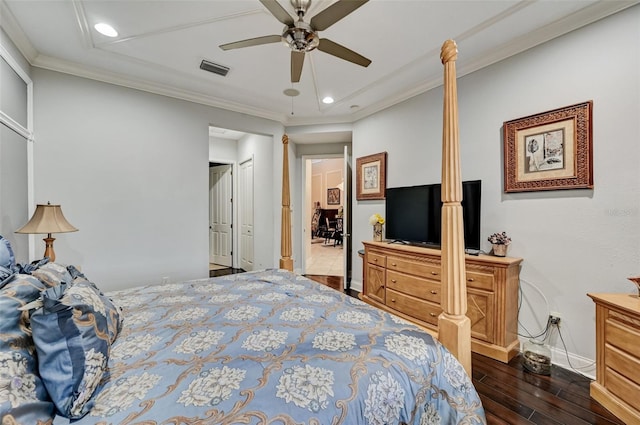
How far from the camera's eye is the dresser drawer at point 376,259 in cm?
330

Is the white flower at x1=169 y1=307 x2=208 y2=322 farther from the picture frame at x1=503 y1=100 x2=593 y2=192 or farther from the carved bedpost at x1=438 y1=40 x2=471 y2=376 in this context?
the picture frame at x1=503 y1=100 x2=593 y2=192

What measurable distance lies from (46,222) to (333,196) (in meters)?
8.52

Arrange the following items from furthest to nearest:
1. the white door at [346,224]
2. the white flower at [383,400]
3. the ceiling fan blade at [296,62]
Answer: the white door at [346,224]
the ceiling fan blade at [296,62]
the white flower at [383,400]

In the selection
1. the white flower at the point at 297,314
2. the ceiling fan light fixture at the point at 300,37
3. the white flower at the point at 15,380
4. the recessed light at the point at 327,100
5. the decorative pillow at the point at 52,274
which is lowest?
the white flower at the point at 297,314

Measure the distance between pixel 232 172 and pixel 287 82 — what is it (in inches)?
122

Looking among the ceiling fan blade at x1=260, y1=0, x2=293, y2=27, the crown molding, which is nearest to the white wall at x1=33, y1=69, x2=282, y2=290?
the crown molding

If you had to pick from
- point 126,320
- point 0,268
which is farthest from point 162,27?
point 126,320

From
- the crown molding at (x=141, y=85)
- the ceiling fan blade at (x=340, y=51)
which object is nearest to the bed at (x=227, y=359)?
the ceiling fan blade at (x=340, y=51)

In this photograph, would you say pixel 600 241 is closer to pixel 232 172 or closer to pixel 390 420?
pixel 390 420

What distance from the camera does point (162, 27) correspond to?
2283 millimetres

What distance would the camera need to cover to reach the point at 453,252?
1.37m

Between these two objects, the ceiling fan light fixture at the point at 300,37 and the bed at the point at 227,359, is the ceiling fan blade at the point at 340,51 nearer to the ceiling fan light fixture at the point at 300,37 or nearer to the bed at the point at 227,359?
the ceiling fan light fixture at the point at 300,37

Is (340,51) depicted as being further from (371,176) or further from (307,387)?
(371,176)

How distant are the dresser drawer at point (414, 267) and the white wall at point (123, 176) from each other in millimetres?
2485
